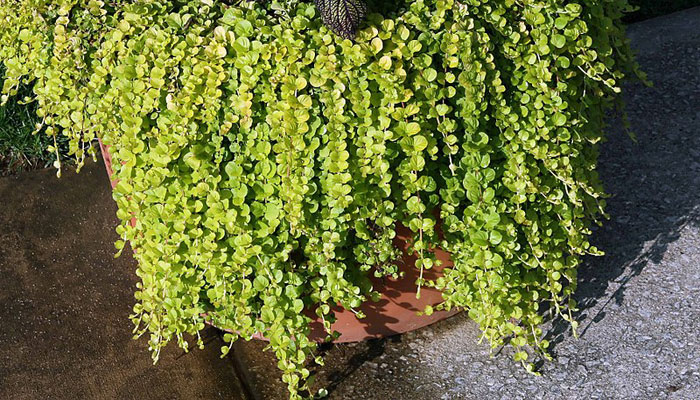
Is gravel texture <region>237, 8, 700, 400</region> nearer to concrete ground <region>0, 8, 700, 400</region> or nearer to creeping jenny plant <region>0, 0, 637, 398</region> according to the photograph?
concrete ground <region>0, 8, 700, 400</region>

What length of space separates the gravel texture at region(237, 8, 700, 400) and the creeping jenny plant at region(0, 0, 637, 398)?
0.26 m

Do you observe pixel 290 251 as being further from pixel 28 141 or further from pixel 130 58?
pixel 28 141

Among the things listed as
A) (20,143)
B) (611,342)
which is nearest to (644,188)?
(611,342)

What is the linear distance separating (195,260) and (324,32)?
620 mm

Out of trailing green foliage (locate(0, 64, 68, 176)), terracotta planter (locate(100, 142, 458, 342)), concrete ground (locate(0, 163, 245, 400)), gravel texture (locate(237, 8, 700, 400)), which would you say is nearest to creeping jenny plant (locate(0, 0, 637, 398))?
terracotta planter (locate(100, 142, 458, 342))

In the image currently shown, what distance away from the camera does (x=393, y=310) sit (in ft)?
7.62

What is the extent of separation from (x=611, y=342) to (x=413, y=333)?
1.89ft

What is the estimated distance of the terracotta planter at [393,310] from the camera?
7.32ft

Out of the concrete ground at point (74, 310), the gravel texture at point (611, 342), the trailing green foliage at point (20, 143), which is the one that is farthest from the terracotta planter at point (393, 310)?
the trailing green foliage at point (20, 143)

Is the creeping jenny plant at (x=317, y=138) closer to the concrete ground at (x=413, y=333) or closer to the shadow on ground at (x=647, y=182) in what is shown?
the concrete ground at (x=413, y=333)

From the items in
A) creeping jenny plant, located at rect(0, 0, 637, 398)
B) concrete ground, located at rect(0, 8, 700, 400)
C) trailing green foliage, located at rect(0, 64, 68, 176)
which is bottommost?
trailing green foliage, located at rect(0, 64, 68, 176)

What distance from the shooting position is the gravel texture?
2.25m

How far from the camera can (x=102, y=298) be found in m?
2.74

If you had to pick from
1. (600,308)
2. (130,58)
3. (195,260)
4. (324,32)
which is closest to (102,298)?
(195,260)
